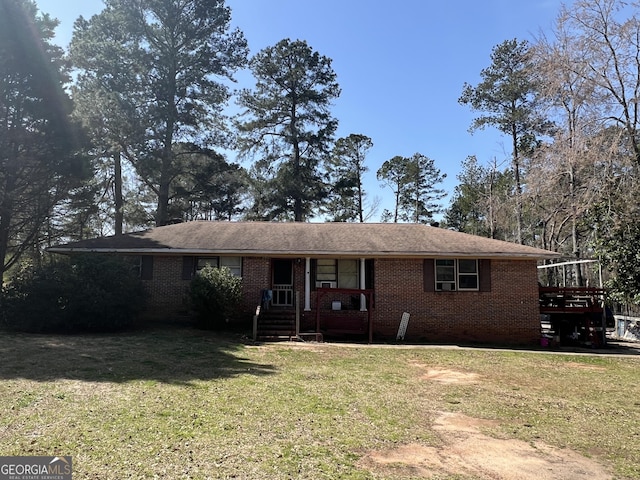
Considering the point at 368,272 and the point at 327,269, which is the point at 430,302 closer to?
the point at 368,272

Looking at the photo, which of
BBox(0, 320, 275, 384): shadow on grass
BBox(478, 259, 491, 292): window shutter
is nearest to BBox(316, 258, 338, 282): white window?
BBox(0, 320, 275, 384): shadow on grass

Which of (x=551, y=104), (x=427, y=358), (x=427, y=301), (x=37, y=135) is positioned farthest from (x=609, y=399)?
(x=37, y=135)

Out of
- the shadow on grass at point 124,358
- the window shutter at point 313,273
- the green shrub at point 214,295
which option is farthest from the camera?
the window shutter at point 313,273

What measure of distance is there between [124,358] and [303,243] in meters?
7.96

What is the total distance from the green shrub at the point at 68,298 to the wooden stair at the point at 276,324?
13.9 feet

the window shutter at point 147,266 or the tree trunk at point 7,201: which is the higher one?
the tree trunk at point 7,201

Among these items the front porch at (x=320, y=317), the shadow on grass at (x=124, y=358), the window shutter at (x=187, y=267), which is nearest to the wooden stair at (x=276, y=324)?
the front porch at (x=320, y=317)

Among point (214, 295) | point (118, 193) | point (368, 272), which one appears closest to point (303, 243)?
point (368, 272)

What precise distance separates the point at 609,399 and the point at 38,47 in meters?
20.4

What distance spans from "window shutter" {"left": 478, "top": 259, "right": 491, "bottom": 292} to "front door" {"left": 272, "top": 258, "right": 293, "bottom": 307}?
694cm

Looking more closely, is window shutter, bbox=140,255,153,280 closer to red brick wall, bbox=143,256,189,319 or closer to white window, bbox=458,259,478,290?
red brick wall, bbox=143,256,189,319

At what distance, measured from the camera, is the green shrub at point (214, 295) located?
43.0 ft

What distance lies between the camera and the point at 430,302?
48.4 ft

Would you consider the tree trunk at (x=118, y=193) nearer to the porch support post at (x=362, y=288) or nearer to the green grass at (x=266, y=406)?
the green grass at (x=266, y=406)
